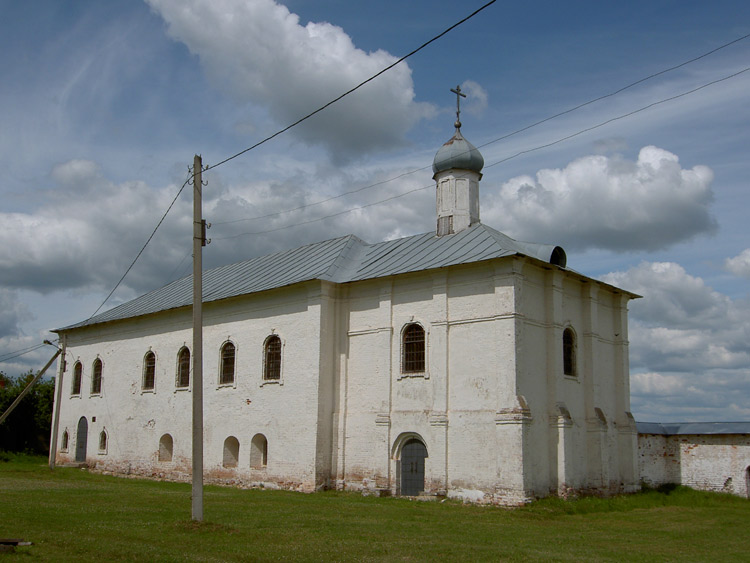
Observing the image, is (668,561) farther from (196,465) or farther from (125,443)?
(125,443)

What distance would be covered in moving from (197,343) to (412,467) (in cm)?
848

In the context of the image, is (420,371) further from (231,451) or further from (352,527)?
(231,451)

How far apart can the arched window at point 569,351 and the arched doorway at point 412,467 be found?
4.66 metres

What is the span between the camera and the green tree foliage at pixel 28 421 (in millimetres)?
38781

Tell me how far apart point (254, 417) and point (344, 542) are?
11.7 meters

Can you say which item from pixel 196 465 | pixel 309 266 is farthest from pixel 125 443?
pixel 196 465

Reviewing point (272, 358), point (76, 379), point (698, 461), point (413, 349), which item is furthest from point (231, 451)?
point (698, 461)

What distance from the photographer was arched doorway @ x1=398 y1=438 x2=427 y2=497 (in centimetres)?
1938

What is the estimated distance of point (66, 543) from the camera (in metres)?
10.6

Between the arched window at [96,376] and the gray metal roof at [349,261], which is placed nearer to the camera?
the gray metal roof at [349,261]

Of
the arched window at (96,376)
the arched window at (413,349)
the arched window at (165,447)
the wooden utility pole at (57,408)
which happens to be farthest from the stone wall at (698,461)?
the wooden utility pole at (57,408)

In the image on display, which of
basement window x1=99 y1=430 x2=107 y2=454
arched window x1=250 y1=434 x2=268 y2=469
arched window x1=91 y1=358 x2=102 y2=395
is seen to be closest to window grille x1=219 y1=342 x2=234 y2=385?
arched window x1=250 y1=434 x2=268 y2=469

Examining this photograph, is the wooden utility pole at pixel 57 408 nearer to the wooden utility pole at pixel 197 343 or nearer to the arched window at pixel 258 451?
the arched window at pixel 258 451

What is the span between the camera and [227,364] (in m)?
24.4
